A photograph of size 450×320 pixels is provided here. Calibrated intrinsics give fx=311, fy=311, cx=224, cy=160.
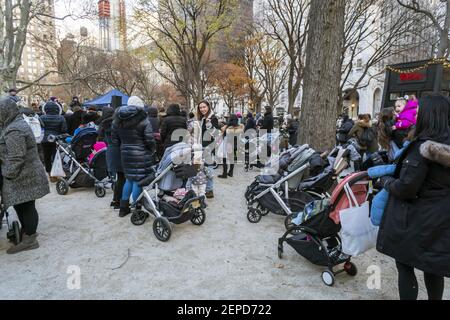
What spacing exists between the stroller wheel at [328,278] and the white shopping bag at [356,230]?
383 mm

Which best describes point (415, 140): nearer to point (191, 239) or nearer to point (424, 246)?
point (424, 246)

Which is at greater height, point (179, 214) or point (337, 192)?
point (337, 192)

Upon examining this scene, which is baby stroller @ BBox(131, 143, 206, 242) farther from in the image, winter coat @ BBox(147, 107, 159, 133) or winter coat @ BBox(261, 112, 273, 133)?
winter coat @ BBox(261, 112, 273, 133)

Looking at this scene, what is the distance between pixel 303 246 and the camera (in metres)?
3.47

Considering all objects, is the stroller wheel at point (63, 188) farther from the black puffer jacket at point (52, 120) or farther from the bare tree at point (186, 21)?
the bare tree at point (186, 21)

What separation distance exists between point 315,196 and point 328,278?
1.90 m

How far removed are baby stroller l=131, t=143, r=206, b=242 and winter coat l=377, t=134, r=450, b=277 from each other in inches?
112

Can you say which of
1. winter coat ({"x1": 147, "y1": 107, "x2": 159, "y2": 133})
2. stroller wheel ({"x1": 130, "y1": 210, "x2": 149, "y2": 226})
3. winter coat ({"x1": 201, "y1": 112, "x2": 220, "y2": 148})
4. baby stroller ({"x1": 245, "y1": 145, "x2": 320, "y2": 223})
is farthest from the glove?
winter coat ({"x1": 147, "y1": 107, "x2": 159, "y2": 133})

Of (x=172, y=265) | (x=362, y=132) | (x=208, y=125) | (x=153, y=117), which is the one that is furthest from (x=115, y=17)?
(x=172, y=265)

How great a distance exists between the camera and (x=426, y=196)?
86.4 inches

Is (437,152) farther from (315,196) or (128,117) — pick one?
(128,117)

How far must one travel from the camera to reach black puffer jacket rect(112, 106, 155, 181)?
463 centimetres
